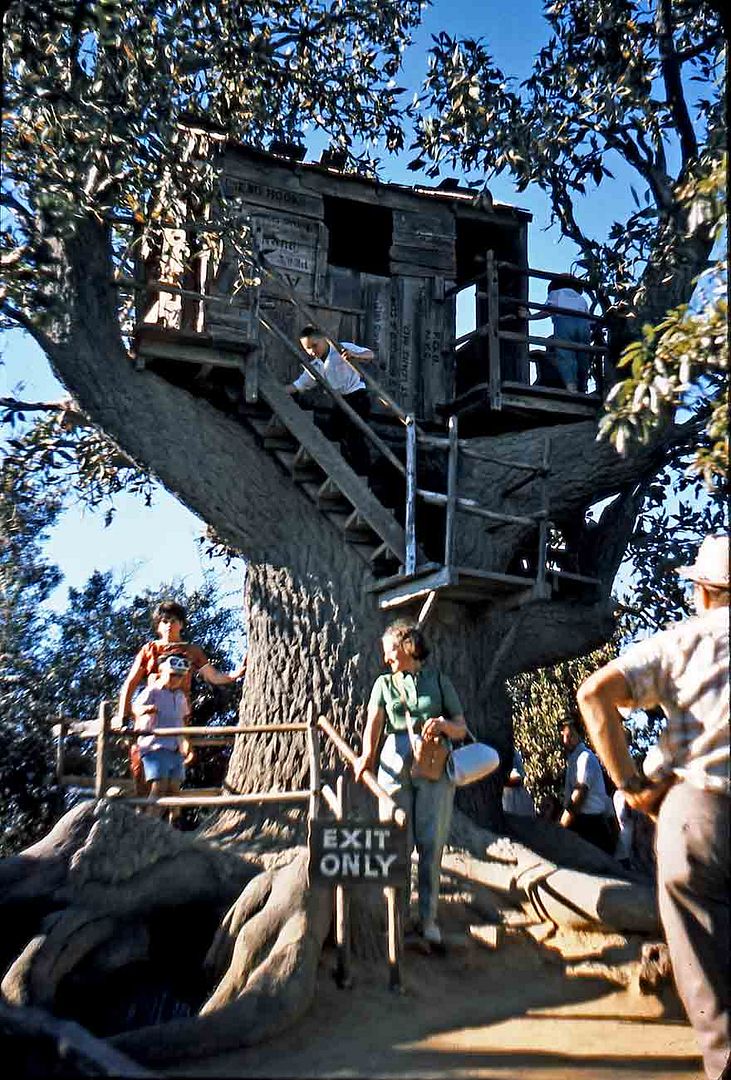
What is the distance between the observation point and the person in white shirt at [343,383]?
1168 centimetres

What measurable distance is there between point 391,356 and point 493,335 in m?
1.15

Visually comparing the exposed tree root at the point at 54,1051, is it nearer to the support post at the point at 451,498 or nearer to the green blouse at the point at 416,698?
the green blouse at the point at 416,698

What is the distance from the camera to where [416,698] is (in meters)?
8.00

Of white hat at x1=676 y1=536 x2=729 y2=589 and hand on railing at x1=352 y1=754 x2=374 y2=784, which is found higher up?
white hat at x1=676 y1=536 x2=729 y2=589

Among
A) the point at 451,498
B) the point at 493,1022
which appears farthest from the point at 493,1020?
the point at 451,498

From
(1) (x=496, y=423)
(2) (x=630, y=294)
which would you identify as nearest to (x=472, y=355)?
(1) (x=496, y=423)

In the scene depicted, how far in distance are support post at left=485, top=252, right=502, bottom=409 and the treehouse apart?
2cm

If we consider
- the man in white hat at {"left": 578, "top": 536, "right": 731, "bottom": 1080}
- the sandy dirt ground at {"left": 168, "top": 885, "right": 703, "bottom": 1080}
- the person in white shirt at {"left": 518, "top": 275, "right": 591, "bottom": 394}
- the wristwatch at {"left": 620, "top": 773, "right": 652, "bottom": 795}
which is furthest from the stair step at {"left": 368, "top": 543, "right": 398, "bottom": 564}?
the wristwatch at {"left": 620, "top": 773, "right": 652, "bottom": 795}

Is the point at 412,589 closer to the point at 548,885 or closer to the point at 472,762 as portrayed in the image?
the point at 548,885

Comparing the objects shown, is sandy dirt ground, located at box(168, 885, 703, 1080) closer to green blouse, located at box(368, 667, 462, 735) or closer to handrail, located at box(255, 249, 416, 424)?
green blouse, located at box(368, 667, 462, 735)

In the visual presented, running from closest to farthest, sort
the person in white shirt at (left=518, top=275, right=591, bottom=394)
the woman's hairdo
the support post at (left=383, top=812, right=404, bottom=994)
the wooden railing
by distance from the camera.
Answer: the support post at (left=383, top=812, right=404, bottom=994)
the woman's hairdo
the wooden railing
the person in white shirt at (left=518, top=275, right=591, bottom=394)

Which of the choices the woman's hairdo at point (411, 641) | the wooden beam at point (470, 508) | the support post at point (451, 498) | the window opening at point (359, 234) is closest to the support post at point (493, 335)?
the window opening at point (359, 234)

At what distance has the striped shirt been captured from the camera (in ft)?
14.9

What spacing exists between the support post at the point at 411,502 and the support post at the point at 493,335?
5.90 ft
